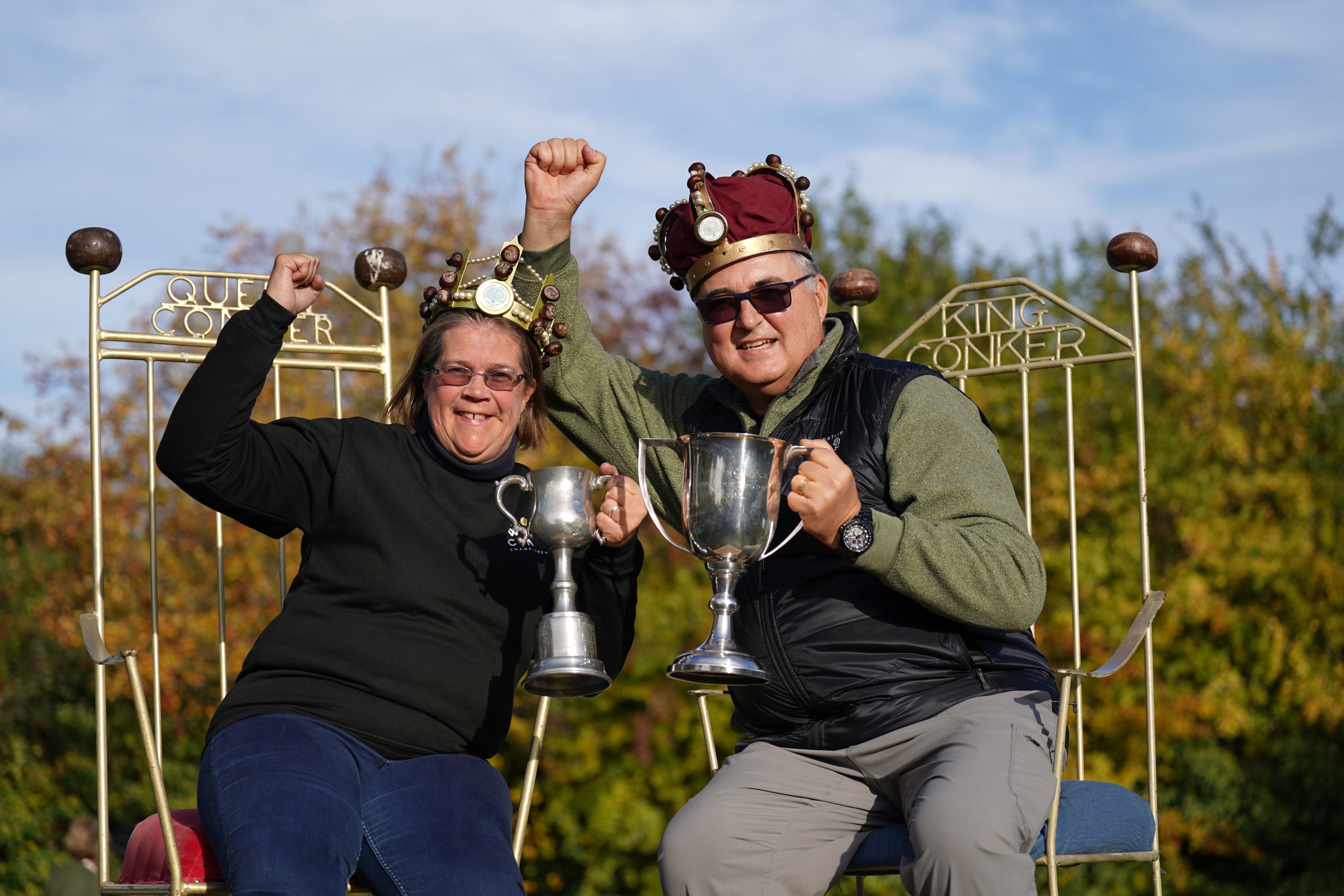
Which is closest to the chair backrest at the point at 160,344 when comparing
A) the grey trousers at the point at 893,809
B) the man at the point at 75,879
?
the grey trousers at the point at 893,809

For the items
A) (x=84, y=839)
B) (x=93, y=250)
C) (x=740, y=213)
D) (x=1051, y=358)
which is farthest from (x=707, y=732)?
(x=84, y=839)

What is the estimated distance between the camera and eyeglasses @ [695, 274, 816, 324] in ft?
9.37

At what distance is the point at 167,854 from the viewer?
8.12 feet

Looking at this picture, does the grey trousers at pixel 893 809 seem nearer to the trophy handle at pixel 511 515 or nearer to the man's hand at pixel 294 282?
the trophy handle at pixel 511 515

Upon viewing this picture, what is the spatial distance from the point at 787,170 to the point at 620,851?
14.2 ft

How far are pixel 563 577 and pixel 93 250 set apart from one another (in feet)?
5.01

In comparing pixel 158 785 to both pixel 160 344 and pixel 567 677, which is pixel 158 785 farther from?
pixel 160 344

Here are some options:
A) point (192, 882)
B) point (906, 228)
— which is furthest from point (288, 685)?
point (906, 228)

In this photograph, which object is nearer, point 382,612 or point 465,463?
point 382,612

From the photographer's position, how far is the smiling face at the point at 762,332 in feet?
9.38

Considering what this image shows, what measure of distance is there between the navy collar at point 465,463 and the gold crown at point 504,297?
9.7 inches

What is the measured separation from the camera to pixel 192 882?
8.05 feet

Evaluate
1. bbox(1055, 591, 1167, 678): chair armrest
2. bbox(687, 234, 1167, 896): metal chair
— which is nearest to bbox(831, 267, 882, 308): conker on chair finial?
bbox(687, 234, 1167, 896): metal chair

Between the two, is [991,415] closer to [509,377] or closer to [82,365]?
[509,377]
